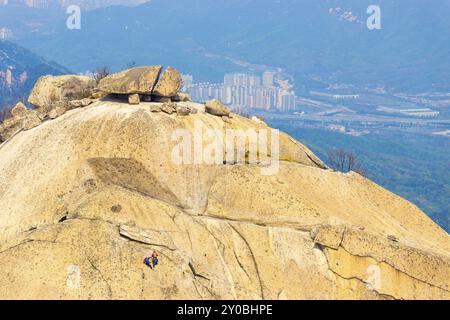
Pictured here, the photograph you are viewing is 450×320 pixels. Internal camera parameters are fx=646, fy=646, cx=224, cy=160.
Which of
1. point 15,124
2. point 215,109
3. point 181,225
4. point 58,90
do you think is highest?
point 58,90

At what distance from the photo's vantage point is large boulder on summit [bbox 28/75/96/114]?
5347 centimetres

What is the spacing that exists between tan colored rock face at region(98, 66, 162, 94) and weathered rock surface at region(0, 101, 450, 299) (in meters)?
1.53

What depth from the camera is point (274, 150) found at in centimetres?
4459

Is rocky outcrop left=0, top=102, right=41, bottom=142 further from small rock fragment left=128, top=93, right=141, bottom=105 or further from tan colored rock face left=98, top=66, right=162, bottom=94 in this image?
small rock fragment left=128, top=93, right=141, bottom=105

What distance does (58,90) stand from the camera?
53.6m

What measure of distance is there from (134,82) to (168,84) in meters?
2.65

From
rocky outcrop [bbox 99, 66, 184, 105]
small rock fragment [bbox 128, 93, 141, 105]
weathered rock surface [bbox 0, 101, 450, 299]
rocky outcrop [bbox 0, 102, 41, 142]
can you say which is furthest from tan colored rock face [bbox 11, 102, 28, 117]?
small rock fragment [bbox 128, 93, 141, 105]

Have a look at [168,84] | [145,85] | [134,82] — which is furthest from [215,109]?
[134,82]

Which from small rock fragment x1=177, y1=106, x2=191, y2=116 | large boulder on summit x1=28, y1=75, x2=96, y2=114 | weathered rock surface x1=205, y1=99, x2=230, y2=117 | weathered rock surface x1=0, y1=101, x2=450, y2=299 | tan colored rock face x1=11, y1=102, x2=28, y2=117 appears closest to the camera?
weathered rock surface x1=0, y1=101, x2=450, y2=299

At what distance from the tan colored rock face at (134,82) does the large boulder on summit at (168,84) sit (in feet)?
1.42

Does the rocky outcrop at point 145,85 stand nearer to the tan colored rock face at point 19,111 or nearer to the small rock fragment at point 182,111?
the small rock fragment at point 182,111

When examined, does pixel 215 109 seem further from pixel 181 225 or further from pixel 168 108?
pixel 181 225

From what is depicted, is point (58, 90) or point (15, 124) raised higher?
point (58, 90)

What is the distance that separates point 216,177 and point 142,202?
5.70 m
